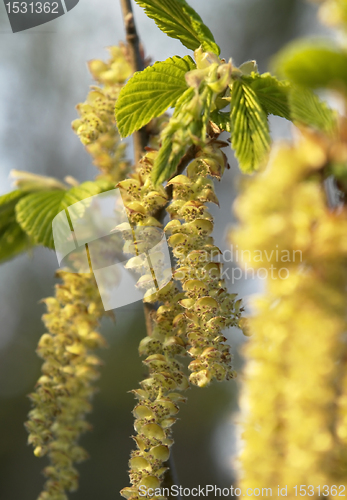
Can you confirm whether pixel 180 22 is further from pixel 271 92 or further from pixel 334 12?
pixel 334 12

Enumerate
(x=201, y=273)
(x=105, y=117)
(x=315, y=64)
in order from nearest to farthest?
(x=315, y=64) → (x=201, y=273) → (x=105, y=117)

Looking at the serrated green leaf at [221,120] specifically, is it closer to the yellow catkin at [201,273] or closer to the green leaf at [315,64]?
the yellow catkin at [201,273]

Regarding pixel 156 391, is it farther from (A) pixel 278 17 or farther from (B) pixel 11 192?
(A) pixel 278 17

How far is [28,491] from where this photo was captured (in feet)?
6.24

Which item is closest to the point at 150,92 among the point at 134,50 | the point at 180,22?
the point at 180,22

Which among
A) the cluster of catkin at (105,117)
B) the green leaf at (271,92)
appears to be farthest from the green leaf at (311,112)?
the cluster of catkin at (105,117)

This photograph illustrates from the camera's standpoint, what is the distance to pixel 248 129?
440mm

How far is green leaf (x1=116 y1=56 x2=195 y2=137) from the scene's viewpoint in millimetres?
532

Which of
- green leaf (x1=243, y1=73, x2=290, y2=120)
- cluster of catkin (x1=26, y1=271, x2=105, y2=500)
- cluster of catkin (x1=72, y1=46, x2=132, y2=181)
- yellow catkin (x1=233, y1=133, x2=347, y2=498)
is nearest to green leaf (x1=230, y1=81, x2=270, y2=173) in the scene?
green leaf (x1=243, y1=73, x2=290, y2=120)

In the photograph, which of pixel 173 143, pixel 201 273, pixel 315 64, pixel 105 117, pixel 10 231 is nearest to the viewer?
pixel 315 64

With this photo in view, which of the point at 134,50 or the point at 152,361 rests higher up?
the point at 134,50

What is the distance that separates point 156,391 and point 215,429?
1327 millimetres

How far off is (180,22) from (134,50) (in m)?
0.21

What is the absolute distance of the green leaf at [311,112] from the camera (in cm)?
28
